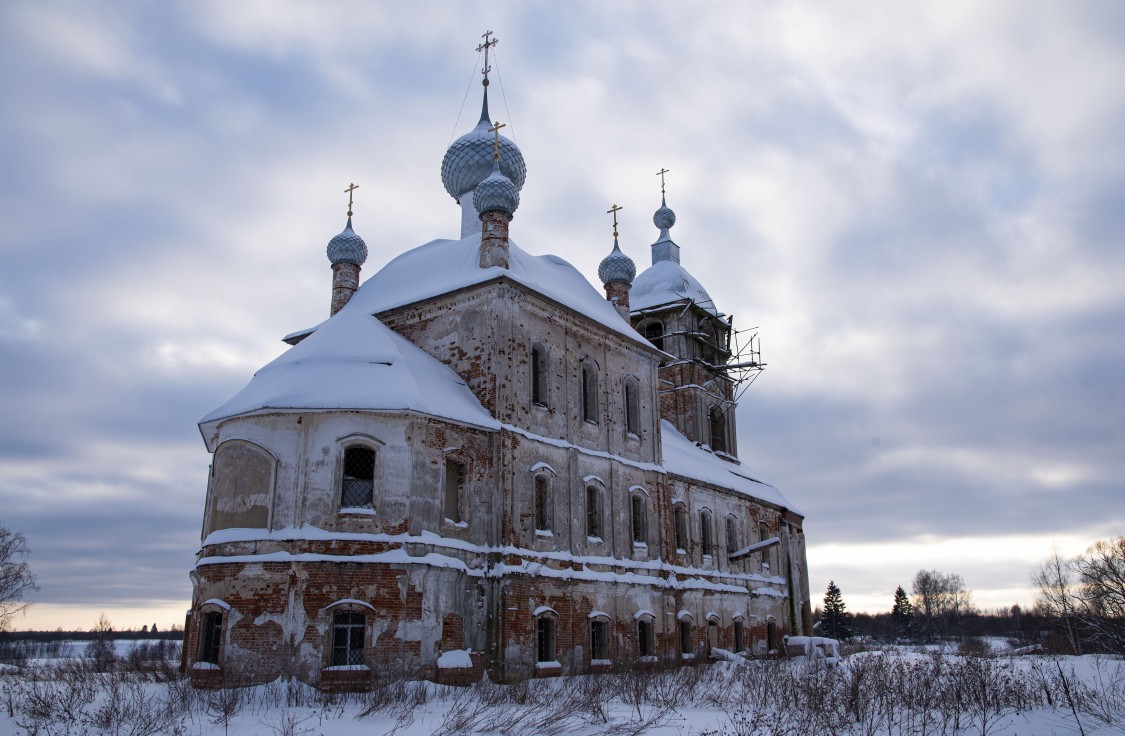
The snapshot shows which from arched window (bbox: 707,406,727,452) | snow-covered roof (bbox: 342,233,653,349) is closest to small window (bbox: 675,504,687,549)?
snow-covered roof (bbox: 342,233,653,349)

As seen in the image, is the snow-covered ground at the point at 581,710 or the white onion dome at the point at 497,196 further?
the white onion dome at the point at 497,196

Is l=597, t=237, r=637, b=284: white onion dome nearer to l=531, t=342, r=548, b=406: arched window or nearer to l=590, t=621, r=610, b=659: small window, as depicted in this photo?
l=531, t=342, r=548, b=406: arched window

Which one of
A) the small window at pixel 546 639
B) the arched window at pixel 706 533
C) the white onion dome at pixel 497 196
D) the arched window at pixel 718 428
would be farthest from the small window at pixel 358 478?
the arched window at pixel 718 428

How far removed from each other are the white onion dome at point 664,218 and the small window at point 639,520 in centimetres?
2086

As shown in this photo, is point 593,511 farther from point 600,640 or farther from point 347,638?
point 347,638

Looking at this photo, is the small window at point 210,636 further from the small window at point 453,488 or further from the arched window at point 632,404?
the arched window at point 632,404

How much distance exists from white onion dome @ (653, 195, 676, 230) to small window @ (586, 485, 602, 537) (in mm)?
22322

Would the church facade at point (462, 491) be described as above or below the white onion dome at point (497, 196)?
below

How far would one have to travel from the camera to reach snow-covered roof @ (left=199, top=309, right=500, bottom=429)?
17.0 metres

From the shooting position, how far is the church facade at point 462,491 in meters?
16.0

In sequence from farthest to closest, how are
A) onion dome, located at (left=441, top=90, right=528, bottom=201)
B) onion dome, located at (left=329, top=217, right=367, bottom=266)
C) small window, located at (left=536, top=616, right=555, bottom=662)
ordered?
onion dome, located at (left=441, top=90, right=528, bottom=201)
onion dome, located at (left=329, top=217, right=367, bottom=266)
small window, located at (left=536, top=616, right=555, bottom=662)

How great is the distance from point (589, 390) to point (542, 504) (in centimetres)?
392

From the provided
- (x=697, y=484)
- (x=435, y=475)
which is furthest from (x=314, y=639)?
(x=697, y=484)

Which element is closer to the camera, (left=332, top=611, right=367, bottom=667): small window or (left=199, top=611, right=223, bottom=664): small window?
(left=332, top=611, right=367, bottom=667): small window
